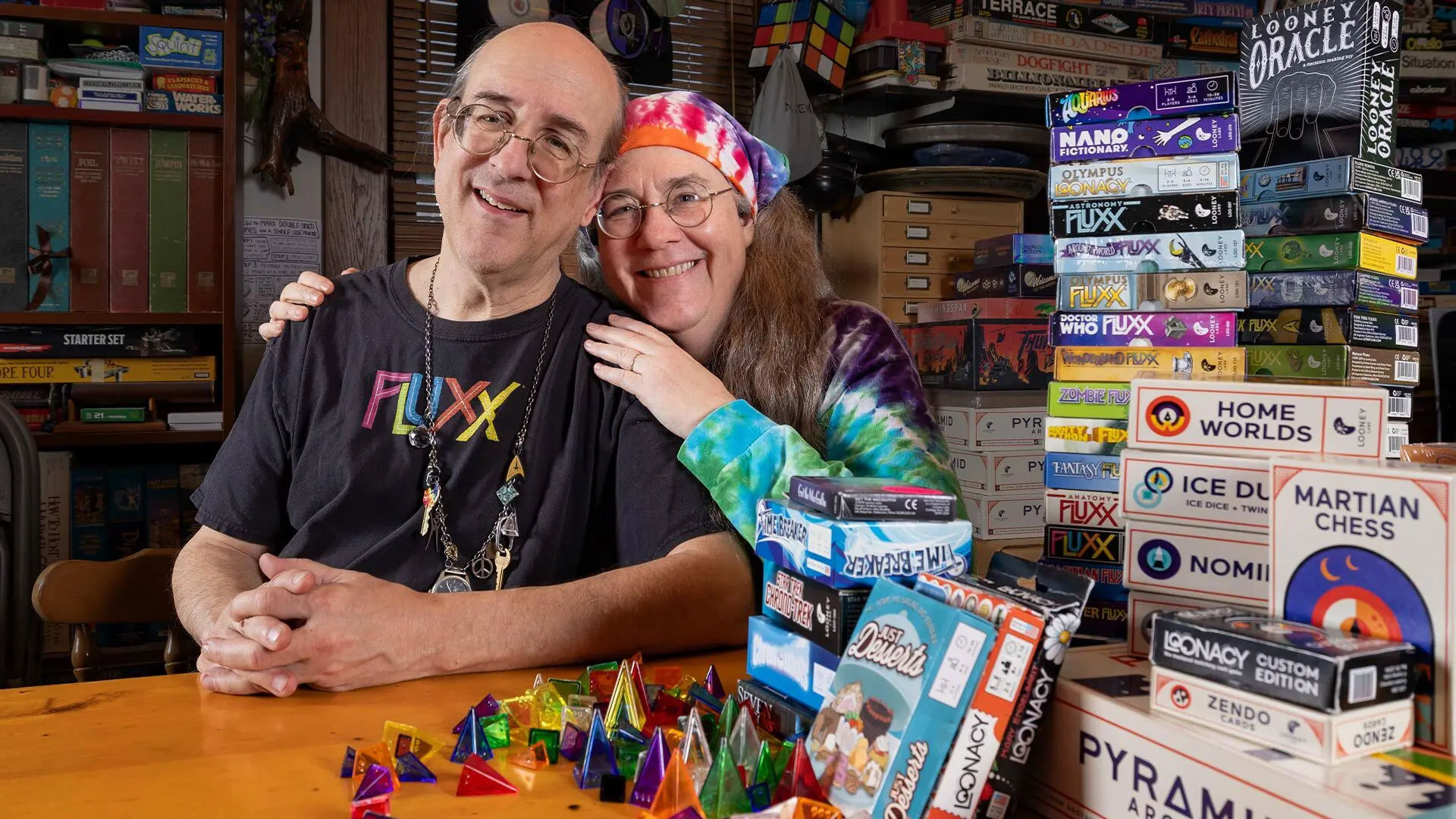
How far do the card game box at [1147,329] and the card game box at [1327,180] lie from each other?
1.46ft

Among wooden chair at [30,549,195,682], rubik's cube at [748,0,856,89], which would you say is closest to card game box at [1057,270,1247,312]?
wooden chair at [30,549,195,682]

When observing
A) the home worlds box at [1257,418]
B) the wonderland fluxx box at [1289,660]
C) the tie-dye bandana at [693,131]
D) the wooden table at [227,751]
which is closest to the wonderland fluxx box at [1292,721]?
the wonderland fluxx box at [1289,660]

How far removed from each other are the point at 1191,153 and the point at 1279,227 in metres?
0.64

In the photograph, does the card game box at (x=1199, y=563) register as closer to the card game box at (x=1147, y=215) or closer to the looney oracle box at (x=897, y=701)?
the looney oracle box at (x=897, y=701)

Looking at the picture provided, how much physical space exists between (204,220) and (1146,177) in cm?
298

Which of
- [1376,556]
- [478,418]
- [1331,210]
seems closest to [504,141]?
[478,418]

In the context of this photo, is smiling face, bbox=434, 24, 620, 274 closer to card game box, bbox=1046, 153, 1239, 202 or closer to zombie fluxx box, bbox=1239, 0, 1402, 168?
card game box, bbox=1046, 153, 1239, 202

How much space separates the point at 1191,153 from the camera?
1.38 m

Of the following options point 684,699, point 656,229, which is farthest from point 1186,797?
point 656,229

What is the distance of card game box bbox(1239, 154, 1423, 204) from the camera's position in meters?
1.74

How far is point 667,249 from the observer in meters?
1.73

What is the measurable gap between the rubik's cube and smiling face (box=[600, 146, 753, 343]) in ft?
7.75

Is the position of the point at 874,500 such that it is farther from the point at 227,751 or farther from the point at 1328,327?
the point at 1328,327

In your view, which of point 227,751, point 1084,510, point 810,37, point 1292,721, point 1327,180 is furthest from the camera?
point 810,37
